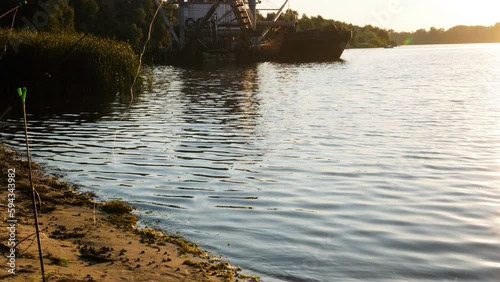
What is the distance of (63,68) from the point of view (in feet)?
97.0

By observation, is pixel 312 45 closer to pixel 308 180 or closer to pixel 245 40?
pixel 245 40

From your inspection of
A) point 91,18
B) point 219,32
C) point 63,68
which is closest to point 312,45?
point 219,32

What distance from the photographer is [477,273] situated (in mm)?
8039

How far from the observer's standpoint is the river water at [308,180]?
28.8 ft

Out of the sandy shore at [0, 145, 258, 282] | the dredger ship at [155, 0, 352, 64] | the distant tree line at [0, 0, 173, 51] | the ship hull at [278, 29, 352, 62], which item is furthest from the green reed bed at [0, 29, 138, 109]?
the ship hull at [278, 29, 352, 62]

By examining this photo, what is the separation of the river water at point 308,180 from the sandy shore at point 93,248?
0.55m

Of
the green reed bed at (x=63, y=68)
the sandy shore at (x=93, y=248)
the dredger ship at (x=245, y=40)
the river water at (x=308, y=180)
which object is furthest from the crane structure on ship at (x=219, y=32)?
the sandy shore at (x=93, y=248)

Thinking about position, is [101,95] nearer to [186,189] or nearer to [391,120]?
[391,120]

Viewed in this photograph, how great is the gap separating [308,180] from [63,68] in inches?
752

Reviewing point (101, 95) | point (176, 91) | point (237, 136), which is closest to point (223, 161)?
point (237, 136)

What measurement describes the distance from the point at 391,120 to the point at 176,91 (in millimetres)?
19597

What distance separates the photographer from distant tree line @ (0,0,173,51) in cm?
4059

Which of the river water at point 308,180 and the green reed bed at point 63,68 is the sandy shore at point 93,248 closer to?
the river water at point 308,180

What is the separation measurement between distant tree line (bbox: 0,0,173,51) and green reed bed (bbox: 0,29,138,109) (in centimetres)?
157
